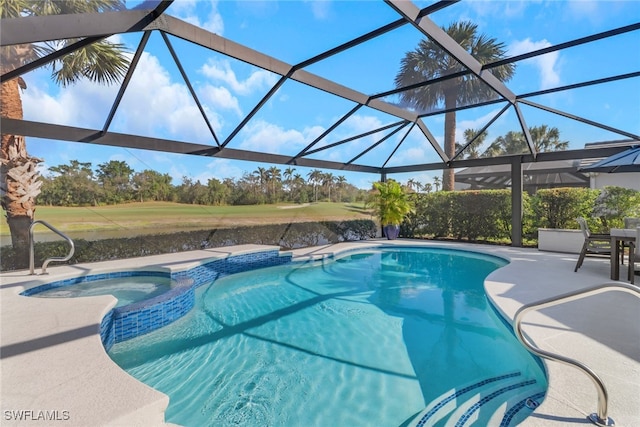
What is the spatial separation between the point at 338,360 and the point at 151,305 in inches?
123

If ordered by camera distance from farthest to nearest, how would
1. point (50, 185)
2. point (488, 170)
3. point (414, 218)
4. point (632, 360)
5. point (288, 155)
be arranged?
point (488, 170) < point (414, 218) < point (288, 155) < point (50, 185) < point (632, 360)

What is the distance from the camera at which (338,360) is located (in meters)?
3.91

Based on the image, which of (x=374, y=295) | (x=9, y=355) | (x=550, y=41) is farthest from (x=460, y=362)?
(x=550, y=41)

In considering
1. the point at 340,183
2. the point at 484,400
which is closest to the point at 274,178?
the point at 340,183

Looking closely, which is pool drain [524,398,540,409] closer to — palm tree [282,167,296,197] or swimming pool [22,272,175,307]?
swimming pool [22,272,175,307]

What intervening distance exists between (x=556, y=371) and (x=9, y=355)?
17.0 feet

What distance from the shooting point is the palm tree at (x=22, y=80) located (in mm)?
5730

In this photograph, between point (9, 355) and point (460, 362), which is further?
point (460, 362)

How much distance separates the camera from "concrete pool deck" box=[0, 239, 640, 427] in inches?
84.4

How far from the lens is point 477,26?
6594mm

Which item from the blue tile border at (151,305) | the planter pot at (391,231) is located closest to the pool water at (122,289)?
the blue tile border at (151,305)

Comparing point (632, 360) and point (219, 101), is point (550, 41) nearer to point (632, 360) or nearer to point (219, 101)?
point (632, 360)

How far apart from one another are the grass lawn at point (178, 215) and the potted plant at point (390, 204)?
3.80 ft

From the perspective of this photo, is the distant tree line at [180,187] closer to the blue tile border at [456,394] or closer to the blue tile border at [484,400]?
the blue tile border at [456,394]
